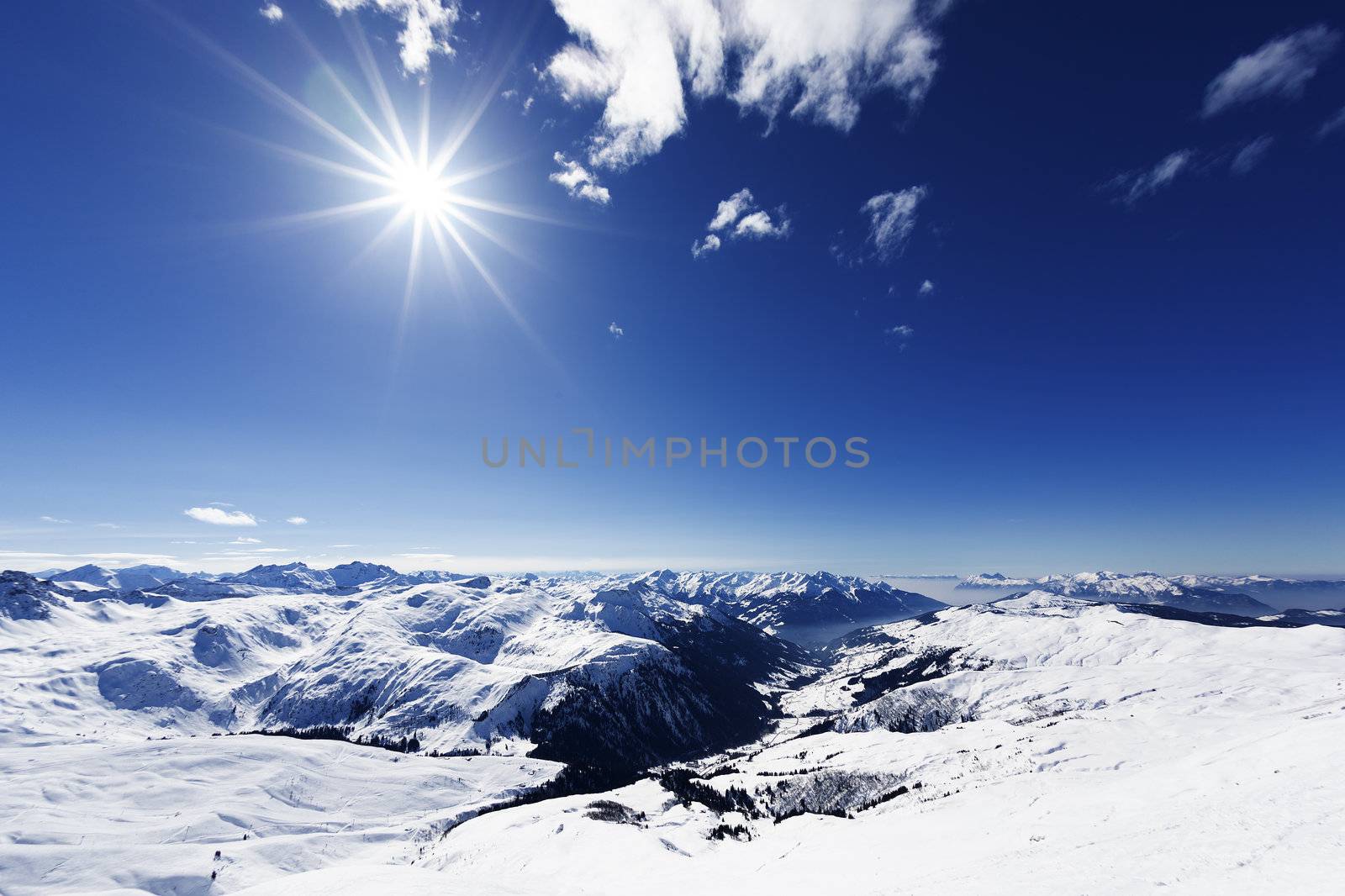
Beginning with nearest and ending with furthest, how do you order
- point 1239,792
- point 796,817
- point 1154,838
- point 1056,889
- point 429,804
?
point 1056,889 → point 1154,838 → point 1239,792 → point 796,817 → point 429,804

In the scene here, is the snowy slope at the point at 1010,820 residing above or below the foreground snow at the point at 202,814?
above

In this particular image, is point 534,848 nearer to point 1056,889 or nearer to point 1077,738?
point 1056,889

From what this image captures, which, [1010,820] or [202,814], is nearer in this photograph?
[1010,820]

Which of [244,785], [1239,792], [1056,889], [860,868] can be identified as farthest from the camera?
[244,785]

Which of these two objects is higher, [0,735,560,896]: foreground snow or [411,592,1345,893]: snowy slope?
[411,592,1345,893]: snowy slope

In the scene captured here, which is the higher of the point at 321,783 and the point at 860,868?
the point at 860,868

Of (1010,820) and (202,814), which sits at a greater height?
(1010,820)

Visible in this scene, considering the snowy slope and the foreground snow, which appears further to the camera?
the foreground snow

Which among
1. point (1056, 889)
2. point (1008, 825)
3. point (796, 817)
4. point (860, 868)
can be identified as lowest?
point (796, 817)

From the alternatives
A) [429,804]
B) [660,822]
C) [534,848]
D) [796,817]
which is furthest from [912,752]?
[429,804]

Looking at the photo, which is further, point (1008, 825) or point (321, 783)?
point (321, 783)

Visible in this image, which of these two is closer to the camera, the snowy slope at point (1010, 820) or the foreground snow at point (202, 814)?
the snowy slope at point (1010, 820)
